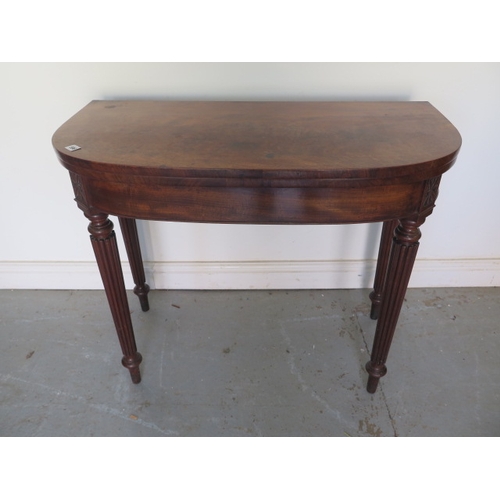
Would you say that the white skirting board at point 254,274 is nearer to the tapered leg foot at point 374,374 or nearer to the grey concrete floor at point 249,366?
the grey concrete floor at point 249,366

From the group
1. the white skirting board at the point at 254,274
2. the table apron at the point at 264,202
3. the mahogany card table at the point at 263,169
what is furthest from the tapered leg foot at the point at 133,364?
the table apron at the point at 264,202

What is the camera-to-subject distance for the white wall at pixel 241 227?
4.50 ft

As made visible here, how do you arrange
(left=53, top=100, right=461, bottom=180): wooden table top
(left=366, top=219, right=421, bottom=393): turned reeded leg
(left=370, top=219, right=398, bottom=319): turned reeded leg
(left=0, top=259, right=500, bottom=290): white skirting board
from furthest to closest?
→ (left=0, top=259, right=500, bottom=290): white skirting board → (left=370, top=219, right=398, bottom=319): turned reeded leg → (left=366, top=219, right=421, bottom=393): turned reeded leg → (left=53, top=100, right=461, bottom=180): wooden table top

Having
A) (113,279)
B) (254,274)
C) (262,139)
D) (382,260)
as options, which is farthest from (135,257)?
(382,260)

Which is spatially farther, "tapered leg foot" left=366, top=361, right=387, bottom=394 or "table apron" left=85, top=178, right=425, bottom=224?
"tapered leg foot" left=366, top=361, right=387, bottom=394

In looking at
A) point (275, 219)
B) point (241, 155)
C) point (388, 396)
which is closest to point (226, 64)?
point (241, 155)

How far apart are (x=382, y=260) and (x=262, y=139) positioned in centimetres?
75

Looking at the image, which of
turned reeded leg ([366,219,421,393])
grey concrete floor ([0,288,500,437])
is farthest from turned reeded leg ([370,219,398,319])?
turned reeded leg ([366,219,421,393])

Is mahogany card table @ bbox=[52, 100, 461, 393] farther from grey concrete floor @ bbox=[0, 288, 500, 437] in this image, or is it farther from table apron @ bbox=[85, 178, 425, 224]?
grey concrete floor @ bbox=[0, 288, 500, 437]

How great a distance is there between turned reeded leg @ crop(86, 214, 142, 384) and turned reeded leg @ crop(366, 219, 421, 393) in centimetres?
78

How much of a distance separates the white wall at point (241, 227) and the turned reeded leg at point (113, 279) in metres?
0.47

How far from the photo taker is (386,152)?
0.99 metres

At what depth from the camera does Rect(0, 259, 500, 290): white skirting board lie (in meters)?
1.76

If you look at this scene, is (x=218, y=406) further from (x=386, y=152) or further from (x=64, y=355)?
(x=386, y=152)
